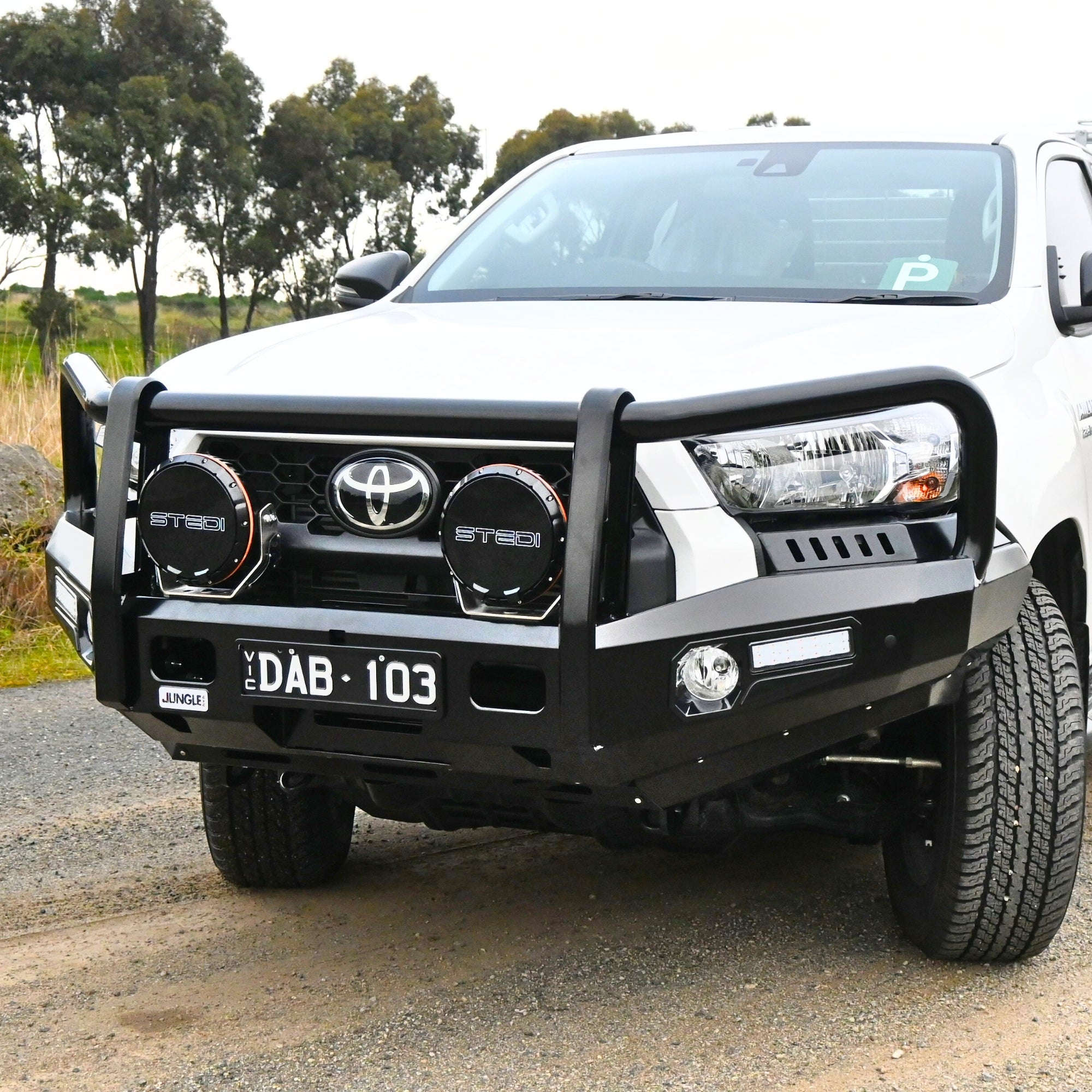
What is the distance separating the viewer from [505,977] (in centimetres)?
318

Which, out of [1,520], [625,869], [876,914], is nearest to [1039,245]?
[876,914]

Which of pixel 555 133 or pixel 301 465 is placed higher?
pixel 555 133

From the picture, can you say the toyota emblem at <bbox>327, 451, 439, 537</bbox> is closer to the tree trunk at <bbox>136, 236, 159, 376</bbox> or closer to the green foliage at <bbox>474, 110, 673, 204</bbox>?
the tree trunk at <bbox>136, 236, 159, 376</bbox>

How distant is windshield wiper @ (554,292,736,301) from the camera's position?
3467 millimetres

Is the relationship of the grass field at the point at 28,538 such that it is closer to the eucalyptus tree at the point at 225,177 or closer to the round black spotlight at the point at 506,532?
the round black spotlight at the point at 506,532

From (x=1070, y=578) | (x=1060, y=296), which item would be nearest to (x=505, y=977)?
(x=1070, y=578)

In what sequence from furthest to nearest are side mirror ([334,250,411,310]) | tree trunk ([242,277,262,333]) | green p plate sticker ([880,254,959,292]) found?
→ tree trunk ([242,277,262,333])
side mirror ([334,250,411,310])
green p plate sticker ([880,254,959,292])

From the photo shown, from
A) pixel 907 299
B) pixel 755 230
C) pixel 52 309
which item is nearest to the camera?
pixel 907 299

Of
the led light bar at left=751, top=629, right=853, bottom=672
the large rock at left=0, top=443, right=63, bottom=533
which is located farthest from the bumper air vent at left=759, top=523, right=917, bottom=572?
the large rock at left=0, top=443, right=63, bottom=533

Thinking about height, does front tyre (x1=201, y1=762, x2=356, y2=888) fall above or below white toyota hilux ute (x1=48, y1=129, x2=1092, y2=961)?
below

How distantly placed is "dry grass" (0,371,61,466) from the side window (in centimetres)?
558

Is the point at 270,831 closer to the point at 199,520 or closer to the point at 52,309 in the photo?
the point at 199,520

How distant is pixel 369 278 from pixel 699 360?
5.36ft

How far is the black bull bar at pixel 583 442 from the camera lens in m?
2.36
